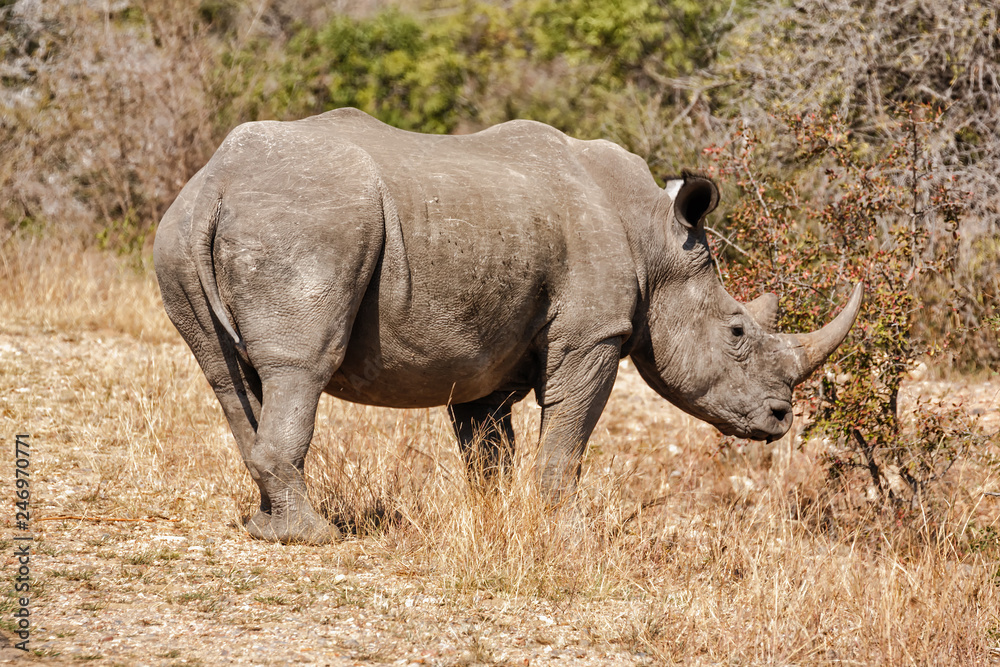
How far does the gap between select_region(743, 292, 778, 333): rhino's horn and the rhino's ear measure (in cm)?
71

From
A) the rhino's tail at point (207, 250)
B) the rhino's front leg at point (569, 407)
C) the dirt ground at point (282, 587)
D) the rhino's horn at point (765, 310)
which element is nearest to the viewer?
the dirt ground at point (282, 587)

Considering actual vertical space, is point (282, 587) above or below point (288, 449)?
below

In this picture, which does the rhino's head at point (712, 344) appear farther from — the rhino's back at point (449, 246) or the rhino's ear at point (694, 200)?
the rhino's back at point (449, 246)

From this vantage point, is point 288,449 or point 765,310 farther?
point 765,310

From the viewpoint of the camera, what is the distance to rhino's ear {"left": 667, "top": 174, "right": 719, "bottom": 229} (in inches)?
226

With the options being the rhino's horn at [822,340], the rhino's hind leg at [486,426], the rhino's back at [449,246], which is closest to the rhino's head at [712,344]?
the rhino's horn at [822,340]

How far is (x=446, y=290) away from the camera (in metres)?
5.25

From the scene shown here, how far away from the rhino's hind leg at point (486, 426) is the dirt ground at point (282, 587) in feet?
1.10

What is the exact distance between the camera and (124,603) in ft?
14.7

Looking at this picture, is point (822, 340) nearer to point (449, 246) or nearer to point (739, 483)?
point (739, 483)

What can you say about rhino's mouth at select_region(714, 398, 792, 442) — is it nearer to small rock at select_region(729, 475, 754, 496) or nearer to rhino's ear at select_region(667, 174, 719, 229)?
rhino's ear at select_region(667, 174, 719, 229)

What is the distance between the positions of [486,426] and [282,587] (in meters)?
1.78

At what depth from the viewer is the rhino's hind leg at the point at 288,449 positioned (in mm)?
5039

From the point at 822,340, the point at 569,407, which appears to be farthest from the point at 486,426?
the point at 822,340
